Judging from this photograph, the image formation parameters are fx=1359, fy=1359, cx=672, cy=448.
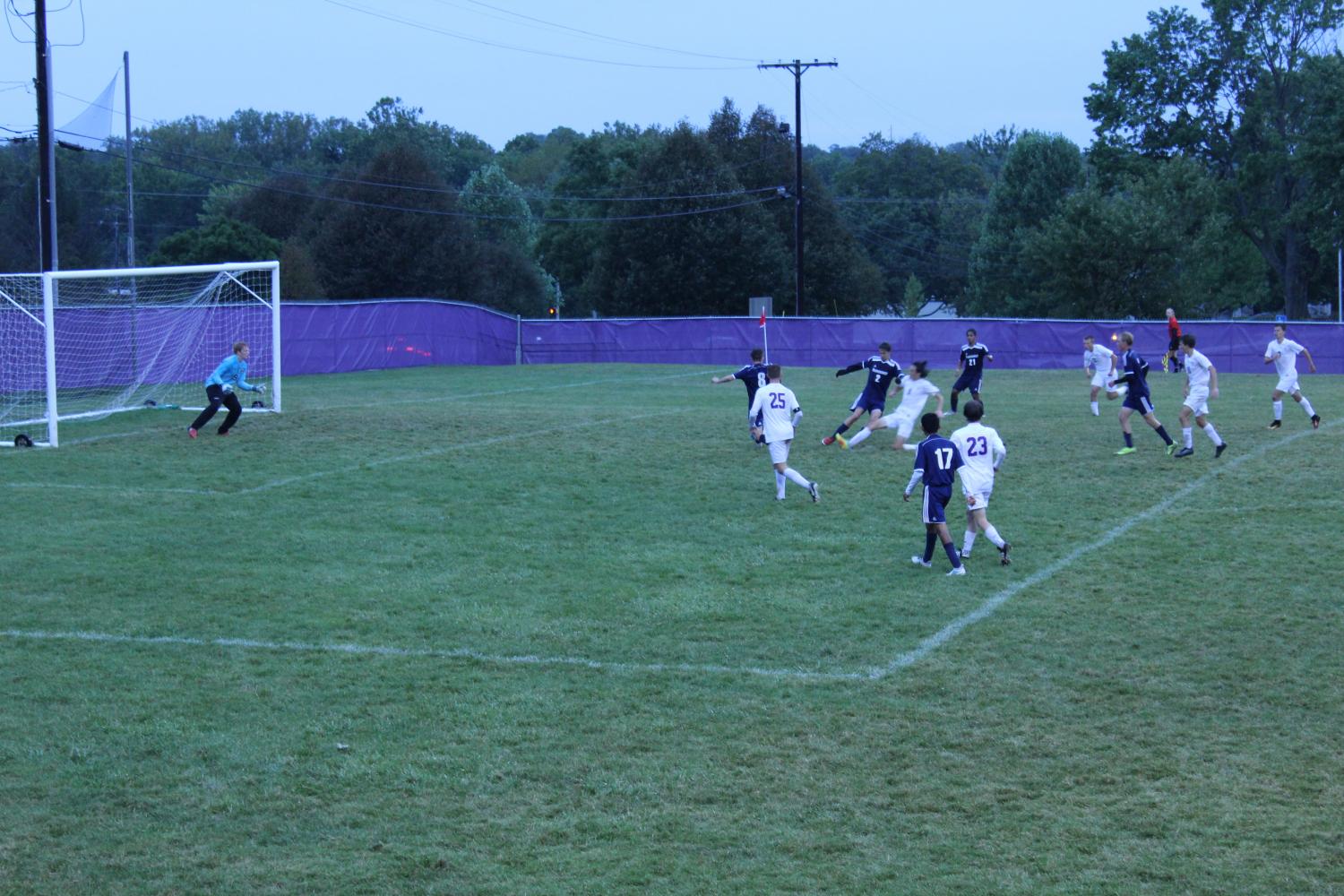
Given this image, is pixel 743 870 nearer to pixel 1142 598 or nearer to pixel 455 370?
pixel 1142 598

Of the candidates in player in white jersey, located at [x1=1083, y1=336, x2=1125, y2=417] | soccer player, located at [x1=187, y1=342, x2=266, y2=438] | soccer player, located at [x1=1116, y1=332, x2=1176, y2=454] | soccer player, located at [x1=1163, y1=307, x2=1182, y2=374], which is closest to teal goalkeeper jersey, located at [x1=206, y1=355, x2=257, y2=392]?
soccer player, located at [x1=187, y1=342, x2=266, y2=438]

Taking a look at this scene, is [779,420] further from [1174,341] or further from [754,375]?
[1174,341]

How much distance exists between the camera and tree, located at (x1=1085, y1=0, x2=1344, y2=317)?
68.6 metres

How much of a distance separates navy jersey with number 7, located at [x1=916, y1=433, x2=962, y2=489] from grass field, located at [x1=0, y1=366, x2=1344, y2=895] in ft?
3.47

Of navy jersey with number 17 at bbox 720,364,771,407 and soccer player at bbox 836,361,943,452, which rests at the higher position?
navy jersey with number 17 at bbox 720,364,771,407

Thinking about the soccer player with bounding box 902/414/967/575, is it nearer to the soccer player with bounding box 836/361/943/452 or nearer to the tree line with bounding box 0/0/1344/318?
the soccer player with bounding box 836/361/943/452

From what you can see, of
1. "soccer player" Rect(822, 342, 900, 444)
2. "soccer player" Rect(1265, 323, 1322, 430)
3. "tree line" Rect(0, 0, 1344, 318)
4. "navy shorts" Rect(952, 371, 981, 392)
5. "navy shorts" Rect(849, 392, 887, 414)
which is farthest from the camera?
"tree line" Rect(0, 0, 1344, 318)

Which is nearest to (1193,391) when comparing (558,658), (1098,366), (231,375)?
(1098,366)

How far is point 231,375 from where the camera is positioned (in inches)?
945

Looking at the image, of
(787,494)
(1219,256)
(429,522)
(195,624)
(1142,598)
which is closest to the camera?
(195,624)

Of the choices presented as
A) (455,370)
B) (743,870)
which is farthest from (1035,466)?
(455,370)

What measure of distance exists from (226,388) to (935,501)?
15050 mm

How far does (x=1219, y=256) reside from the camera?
69.8m

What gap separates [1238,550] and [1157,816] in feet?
26.7
